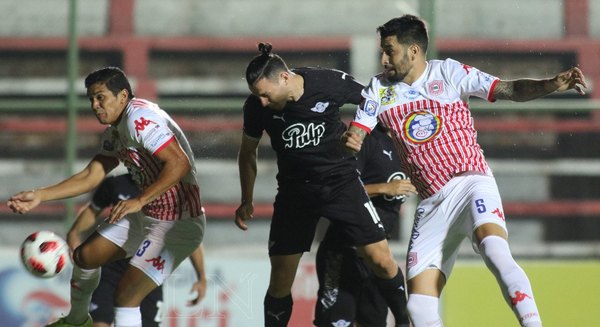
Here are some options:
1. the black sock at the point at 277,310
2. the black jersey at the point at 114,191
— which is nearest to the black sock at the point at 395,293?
the black sock at the point at 277,310

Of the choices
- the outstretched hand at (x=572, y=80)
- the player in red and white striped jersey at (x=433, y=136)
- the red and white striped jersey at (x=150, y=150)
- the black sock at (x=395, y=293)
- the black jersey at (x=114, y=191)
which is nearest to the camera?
the outstretched hand at (x=572, y=80)

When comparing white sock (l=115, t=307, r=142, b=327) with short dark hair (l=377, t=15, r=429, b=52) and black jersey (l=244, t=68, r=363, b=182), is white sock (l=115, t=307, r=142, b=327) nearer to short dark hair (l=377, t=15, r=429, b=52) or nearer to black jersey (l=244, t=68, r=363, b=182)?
black jersey (l=244, t=68, r=363, b=182)

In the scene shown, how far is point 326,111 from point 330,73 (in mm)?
242

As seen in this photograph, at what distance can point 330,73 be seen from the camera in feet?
20.1

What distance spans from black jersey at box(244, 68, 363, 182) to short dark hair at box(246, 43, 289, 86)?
0.74 ft

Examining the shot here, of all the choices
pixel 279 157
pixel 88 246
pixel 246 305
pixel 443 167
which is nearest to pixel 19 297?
pixel 246 305

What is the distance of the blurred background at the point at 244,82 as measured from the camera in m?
9.12

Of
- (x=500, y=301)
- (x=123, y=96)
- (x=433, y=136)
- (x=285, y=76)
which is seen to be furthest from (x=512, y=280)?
(x=500, y=301)

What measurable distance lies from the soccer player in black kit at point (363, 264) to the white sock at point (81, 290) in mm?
1365

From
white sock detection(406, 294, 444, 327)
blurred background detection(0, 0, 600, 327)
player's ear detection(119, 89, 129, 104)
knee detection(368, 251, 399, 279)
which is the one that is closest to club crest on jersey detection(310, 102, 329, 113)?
knee detection(368, 251, 399, 279)

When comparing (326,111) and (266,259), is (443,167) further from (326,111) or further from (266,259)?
(266,259)

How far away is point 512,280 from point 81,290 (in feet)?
8.87

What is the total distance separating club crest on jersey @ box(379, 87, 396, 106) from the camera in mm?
5684

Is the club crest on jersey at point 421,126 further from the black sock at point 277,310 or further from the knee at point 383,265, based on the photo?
the black sock at point 277,310
